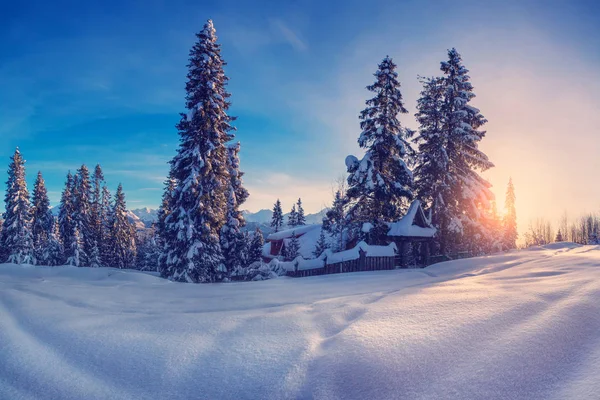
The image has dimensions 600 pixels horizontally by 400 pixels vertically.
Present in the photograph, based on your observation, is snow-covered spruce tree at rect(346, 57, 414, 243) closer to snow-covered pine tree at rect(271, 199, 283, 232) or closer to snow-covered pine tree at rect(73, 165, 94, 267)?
snow-covered pine tree at rect(73, 165, 94, 267)

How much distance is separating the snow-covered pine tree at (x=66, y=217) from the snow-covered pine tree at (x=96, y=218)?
7.21 feet

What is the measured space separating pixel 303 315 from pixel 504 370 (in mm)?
1798

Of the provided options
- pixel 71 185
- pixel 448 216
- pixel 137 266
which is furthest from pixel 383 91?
pixel 137 266

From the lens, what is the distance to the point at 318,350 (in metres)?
2.32

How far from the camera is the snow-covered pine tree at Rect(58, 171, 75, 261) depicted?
38.0 meters

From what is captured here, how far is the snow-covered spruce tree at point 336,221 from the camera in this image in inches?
827

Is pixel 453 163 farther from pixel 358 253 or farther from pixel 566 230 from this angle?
pixel 566 230

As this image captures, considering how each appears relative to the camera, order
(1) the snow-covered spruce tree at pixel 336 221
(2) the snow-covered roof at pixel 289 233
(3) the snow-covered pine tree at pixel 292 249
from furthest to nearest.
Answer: (2) the snow-covered roof at pixel 289 233 < (3) the snow-covered pine tree at pixel 292 249 < (1) the snow-covered spruce tree at pixel 336 221

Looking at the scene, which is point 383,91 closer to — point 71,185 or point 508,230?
point 71,185

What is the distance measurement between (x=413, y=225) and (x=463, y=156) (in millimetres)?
7229

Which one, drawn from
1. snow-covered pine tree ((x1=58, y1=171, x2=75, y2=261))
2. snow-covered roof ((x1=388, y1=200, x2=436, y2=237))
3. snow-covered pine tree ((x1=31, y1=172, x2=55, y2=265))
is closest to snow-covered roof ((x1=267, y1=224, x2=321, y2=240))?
snow-covered pine tree ((x1=58, y1=171, x2=75, y2=261))

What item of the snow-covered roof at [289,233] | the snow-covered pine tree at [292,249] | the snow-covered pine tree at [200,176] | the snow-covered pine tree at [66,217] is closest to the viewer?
the snow-covered pine tree at [200,176]

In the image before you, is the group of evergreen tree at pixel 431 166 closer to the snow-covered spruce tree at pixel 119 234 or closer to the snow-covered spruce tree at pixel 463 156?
the snow-covered spruce tree at pixel 463 156

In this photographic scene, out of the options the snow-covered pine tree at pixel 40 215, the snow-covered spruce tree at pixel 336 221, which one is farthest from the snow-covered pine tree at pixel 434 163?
the snow-covered pine tree at pixel 40 215
